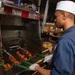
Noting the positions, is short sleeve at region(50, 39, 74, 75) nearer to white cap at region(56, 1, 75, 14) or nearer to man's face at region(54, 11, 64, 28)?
man's face at region(54, 11, 64, 28)

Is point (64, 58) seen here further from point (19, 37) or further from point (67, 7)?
point (19, 37)

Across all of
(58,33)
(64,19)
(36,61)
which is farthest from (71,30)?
(58,33)

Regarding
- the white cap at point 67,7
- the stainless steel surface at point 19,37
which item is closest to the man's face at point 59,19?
the white cap at point 67,7

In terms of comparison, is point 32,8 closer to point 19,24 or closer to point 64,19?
point 19,24

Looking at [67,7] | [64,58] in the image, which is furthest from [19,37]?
[64,58]

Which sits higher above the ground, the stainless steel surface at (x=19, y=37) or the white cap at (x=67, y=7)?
the white cap at (x=67, y=7)

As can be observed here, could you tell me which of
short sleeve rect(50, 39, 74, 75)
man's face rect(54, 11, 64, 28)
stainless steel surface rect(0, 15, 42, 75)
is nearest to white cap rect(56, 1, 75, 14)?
man's face rect(54, 11, 64, 28)

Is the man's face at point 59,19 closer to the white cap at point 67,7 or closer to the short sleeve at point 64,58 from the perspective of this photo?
the white cap at point 67,7

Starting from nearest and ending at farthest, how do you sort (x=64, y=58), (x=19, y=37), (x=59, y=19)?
(x=64, y=58)
(x=59, y=19)
(x=19, y=37)

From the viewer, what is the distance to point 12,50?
8.19ft

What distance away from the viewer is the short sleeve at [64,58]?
1.46m

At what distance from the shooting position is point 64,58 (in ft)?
4.80

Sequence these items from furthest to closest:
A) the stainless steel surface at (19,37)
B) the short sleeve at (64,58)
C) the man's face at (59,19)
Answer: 1. the stainless steel surface at (19,37)
2. the man's face at (59,19)
3. the short sleeve at (64,58)

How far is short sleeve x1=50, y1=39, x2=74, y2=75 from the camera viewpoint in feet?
4.80
